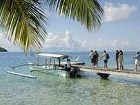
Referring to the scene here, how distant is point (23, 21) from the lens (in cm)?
591

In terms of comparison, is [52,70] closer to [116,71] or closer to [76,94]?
[116,71]

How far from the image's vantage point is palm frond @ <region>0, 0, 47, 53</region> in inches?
232

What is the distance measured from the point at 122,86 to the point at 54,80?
22.2ft

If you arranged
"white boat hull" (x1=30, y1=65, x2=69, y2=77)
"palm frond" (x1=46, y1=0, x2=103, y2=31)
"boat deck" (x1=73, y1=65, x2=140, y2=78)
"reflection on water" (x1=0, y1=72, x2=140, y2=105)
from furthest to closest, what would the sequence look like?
"white boat hull" (x1=30, y1=65, x2=69, y2=77), "boat deck" (x1=73, y1=65, x2=140, y2=78), "reflection on water" (x1=0, y1=72, x2=140, y2=105), "palm frond" (x1=46, y1=0, x2=103, y2=31)

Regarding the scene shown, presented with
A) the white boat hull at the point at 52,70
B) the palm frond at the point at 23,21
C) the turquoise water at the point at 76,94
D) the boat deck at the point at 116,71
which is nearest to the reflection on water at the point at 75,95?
the turquoise water at the point at 76,94

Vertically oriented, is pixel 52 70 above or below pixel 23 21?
below

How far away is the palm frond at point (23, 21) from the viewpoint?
232 inches

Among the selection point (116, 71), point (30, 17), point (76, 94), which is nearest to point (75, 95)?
point (76, 94)

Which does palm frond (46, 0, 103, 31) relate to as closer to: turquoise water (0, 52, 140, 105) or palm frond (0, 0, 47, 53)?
palm frond (0, 0, 47, 53)

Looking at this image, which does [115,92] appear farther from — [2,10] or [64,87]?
[2,10]

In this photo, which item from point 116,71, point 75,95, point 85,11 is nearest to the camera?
point 85,11

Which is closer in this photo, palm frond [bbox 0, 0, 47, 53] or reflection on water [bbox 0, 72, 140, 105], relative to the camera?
palm frond [bbox 0, 0, 47, 53]

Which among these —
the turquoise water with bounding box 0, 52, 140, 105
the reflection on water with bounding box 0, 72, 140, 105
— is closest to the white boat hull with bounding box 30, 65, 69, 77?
the turquoise water with bounding box 0, 52, 140, 105

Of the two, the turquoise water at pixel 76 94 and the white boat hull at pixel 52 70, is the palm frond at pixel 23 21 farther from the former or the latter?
the white boat hull at pixel 52 70
